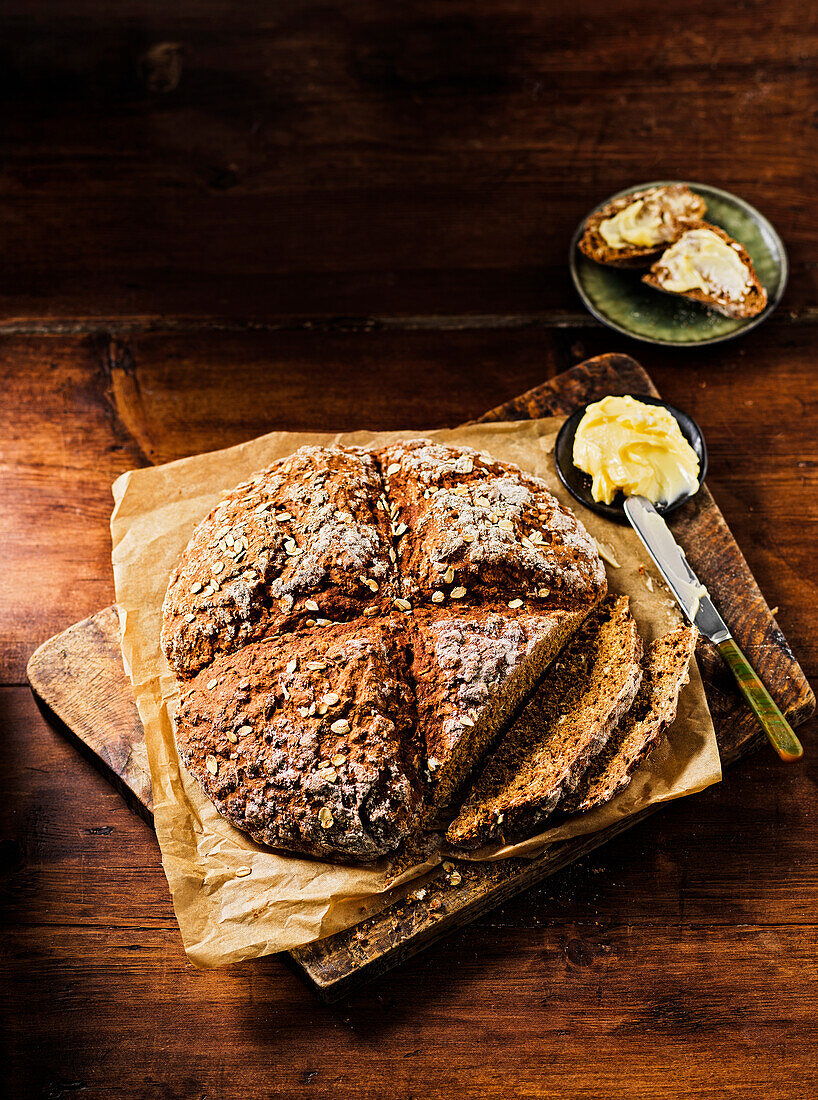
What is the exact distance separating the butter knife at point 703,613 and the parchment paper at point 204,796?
0.08m

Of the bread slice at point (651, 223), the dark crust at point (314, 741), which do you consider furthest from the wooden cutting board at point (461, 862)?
the bread slice at point (651, 223)

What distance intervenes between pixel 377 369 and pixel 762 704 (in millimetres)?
1827

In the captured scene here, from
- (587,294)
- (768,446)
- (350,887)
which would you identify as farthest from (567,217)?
(350,887)

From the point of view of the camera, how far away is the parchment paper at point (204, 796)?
2.30 m

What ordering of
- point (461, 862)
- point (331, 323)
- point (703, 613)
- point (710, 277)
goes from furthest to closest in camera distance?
point (331, 323) → point (710, 277) → point (703, 613) → point (461, 862)

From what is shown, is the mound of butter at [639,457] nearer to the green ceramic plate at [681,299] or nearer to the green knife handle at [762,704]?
the green knife handle at [762,704]

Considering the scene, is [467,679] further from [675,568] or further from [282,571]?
[675,568]

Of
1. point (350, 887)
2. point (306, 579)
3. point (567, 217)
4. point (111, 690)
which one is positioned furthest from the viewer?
point (567, 217)

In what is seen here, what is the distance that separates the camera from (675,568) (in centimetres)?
273

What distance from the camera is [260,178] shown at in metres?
3.99

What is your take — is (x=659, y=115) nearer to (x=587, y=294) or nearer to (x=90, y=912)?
(x=587, y=294)

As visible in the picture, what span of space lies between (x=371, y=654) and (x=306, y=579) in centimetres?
29

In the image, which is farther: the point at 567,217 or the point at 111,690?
the point at 567,217

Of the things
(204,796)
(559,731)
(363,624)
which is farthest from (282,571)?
(559,731)
